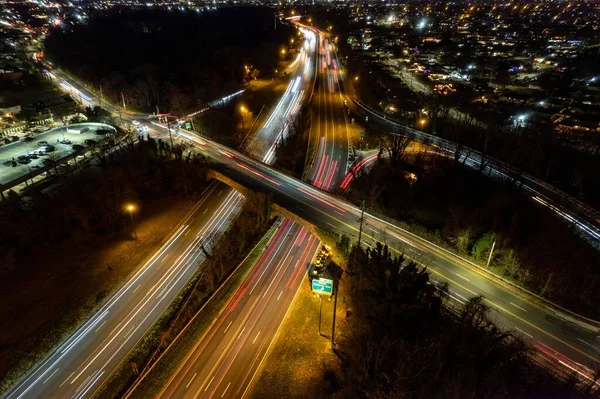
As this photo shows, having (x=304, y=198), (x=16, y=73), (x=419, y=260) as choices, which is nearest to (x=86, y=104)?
(x=16, y=73)

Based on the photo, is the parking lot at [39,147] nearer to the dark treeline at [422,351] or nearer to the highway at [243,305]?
the highway at [243,305]

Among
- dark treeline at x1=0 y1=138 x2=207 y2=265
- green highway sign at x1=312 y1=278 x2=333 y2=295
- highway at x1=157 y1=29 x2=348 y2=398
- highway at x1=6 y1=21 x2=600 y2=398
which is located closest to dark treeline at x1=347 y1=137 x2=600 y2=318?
highway at x1=6 y1=21 x2=600 y2=398

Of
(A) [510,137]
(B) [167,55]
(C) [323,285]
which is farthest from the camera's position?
(B) [167,55]

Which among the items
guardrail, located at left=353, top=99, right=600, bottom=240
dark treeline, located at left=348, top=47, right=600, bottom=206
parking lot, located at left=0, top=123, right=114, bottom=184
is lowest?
parking lot, located at left=0, top=123, right=114, bottom=184

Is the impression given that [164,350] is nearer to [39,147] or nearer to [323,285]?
[323,285]

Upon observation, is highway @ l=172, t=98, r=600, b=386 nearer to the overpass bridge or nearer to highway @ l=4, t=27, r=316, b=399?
the overpass bridge

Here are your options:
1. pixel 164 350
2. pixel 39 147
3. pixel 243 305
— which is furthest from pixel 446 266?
pixel 39 147
